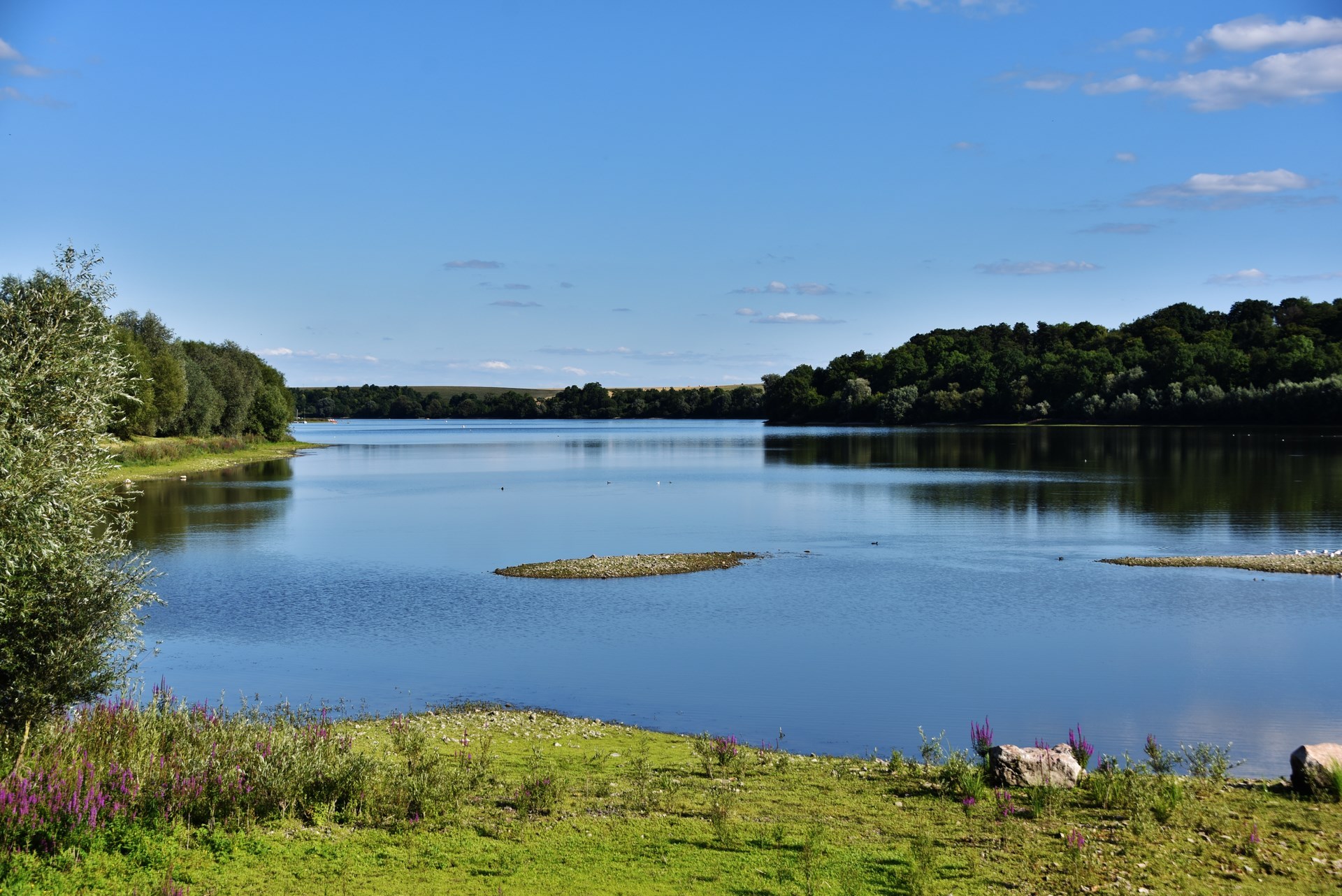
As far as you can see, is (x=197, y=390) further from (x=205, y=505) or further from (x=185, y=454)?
(x=205, y=505)

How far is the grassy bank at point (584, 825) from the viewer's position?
1027 cm

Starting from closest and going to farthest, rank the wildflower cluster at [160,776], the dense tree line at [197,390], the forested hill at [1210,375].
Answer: the wildflower cluster at [160,776], the dense tree line at [197,390], the forested hill at [1210,375]

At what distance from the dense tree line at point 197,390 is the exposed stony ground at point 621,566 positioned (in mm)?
49058

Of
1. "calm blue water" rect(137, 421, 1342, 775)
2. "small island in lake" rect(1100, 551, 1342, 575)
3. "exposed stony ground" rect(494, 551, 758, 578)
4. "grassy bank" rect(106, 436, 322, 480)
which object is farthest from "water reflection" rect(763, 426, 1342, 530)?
"grassy bank" rect(106, 436, 322, 480)

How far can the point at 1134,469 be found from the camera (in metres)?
84.9

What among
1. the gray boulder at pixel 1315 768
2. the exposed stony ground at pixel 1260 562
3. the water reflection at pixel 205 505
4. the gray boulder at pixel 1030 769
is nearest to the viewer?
the gray boulder at pixel 1315 768

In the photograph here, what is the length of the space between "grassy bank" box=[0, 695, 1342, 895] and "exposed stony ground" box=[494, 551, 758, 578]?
23.2m

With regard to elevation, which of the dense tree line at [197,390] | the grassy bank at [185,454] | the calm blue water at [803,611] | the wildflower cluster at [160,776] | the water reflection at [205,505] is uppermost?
the dense tree line at [197,390]

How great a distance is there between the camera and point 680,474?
312ft

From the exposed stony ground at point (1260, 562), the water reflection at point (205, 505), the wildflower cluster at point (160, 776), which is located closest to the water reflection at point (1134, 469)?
the exposed stony ground at point (1260, 562)

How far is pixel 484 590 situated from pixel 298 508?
32.1 metres

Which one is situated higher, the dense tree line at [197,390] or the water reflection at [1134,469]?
the dense tree line at [197,390]

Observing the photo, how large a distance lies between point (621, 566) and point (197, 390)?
276 feet

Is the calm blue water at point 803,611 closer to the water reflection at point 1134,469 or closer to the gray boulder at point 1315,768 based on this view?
the water reflection at point 1134,469
